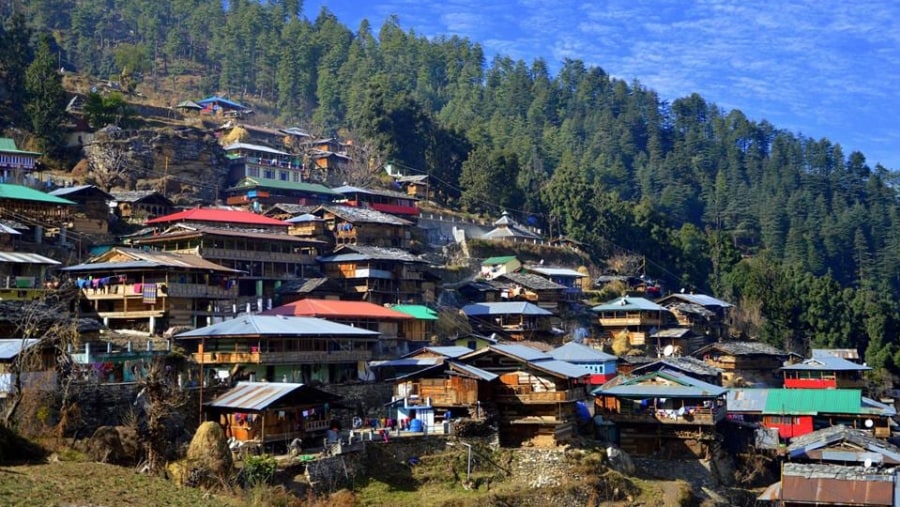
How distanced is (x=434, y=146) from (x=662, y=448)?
166ft

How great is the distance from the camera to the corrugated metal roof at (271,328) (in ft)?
135

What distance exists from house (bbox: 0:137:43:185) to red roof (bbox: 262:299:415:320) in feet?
71.1

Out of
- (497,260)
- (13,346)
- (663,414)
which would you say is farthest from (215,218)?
(663,414)

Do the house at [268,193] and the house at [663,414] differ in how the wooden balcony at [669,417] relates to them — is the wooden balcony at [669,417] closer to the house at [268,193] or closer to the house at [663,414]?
the house at [663,414]

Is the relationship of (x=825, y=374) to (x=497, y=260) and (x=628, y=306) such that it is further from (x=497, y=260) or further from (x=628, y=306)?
(x=497, y=260)

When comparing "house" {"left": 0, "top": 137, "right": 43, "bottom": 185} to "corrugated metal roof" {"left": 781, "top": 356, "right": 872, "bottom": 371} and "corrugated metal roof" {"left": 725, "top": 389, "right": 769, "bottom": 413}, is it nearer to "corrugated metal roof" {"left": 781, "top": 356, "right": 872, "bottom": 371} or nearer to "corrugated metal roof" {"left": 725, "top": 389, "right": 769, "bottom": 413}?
"corrugated metal roof" {"left": 725, "top": 389, "right": 769, "bottom": 413}

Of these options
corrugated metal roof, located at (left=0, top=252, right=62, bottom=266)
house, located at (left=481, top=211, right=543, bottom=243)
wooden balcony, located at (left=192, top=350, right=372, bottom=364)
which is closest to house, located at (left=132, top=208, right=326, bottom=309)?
corrugated metal roof, located at (left=0, top=252, right=62, bottom=266)

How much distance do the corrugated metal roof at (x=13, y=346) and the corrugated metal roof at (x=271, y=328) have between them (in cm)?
814

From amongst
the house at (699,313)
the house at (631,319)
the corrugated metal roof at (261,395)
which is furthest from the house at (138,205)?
the house at (699,313)

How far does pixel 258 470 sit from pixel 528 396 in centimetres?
1445

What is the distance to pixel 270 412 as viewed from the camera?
35.8 metres

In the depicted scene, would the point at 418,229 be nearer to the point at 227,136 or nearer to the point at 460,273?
the point at 460,273

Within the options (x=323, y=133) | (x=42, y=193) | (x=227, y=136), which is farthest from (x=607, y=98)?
(x=42, y=193)

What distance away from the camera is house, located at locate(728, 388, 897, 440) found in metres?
52.9
